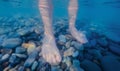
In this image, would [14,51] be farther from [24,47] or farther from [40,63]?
[40,63]

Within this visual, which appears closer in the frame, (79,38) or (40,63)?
(40,63)

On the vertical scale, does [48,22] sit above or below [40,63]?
above

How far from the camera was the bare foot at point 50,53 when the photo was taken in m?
2.90

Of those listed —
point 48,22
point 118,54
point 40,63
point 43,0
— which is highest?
point 43,0

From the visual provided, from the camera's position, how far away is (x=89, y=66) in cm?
268

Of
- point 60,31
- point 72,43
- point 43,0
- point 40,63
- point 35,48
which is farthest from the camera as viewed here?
point 60,31

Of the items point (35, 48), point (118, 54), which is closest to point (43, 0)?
point (35, 48)

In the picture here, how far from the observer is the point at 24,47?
337 cm

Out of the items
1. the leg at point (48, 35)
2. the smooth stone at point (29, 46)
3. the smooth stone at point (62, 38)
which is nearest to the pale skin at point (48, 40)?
the leg at point (48, 35)

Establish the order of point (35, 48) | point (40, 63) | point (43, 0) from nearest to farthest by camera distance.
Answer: point (40, 63)
point (43, 0)
point (35, 48)

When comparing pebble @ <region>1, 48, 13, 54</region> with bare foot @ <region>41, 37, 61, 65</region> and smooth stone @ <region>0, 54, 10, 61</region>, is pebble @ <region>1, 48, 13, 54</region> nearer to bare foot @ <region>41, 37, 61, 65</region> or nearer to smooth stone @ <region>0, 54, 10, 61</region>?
smooth stone @ <region>0, 54, 10, 61</region>

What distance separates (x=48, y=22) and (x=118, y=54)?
4.69 ft

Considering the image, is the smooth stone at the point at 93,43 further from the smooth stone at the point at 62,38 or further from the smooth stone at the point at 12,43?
the smooth stone at the point at 12,43

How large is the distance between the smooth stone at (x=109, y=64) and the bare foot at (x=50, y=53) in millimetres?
711
